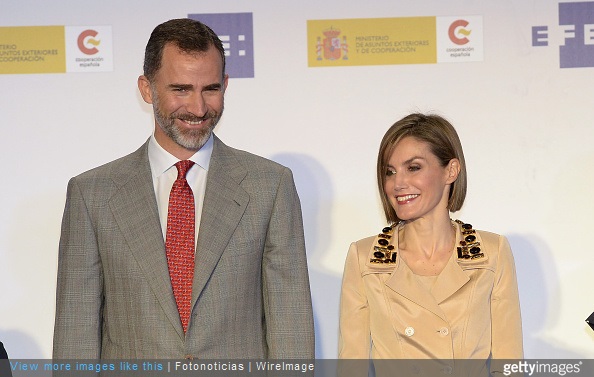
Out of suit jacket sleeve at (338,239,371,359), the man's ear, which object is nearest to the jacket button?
suit jacket sleeve at (338,239,371,359)

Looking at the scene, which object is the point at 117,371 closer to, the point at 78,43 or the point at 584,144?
the point at 78,43

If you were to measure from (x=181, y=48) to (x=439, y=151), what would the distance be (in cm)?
103

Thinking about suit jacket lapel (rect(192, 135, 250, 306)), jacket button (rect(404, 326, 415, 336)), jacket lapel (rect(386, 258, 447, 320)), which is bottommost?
jacket button (rect(404, 326, 415, 336))

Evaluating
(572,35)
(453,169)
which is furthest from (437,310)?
(572,35)

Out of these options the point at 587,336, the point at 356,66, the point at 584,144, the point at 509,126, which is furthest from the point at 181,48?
the point at 587,336

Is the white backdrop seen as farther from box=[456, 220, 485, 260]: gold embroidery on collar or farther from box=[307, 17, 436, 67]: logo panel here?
box=[456, 220, 485, 260]: gold embroidery on collar

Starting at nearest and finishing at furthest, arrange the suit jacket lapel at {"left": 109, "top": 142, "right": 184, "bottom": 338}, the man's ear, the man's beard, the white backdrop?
the suit jacket lapel at {"left": 109, "top": 142, "right": 184, "bottom": 338}
the man's beard
the man's ear
the white backdrop

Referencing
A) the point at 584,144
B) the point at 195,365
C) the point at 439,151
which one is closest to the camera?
the point at 195,365

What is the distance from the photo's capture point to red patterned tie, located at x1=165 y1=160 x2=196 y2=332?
9.89ft

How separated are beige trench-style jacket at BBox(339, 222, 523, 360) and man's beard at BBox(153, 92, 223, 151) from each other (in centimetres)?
77

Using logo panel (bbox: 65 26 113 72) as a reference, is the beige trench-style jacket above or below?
below

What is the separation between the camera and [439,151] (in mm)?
3402

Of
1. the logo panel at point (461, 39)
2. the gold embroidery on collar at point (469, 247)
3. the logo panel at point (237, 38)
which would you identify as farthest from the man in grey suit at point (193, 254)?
the logo panel at point (461, 39)

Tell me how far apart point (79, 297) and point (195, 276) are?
41cm
